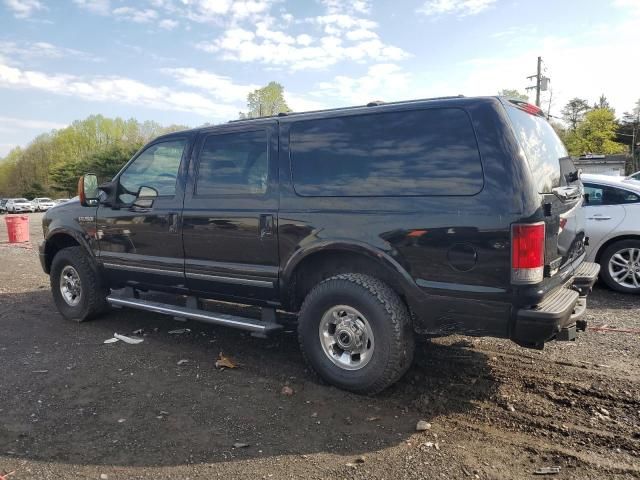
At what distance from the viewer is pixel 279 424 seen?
11.0ft

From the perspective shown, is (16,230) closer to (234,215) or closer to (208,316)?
(208,316)

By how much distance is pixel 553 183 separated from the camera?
140 inches

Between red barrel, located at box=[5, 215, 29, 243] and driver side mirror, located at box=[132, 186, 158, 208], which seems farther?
red barrel, located at box=[5, 215, 29, 243]

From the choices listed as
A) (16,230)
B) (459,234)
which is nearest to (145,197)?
(459,234)

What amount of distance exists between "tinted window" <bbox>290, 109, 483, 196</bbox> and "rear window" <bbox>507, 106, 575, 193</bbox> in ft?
1.22

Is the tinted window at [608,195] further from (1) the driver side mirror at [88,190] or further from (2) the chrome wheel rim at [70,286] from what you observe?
(2) the chrome wheel rim at [70,286]

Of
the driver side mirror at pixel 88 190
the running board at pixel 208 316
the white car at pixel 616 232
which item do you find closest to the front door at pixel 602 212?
→ the white car at pixel 616 232

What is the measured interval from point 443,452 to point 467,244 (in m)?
1.28

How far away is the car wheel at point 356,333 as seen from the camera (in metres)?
3.51

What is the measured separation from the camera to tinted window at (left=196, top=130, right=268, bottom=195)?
14.0 feet

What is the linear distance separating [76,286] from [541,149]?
5.10 m

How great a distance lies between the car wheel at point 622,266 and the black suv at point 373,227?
2.85 m

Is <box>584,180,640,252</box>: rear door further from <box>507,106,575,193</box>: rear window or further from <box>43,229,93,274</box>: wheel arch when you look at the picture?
<box>43,229,93,274</box>: wheel arch

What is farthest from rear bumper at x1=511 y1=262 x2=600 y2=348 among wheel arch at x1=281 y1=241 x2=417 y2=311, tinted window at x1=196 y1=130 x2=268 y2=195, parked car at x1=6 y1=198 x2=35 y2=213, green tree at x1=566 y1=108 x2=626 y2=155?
green tree at x1=566 y1=108 x2=626 y2=155
